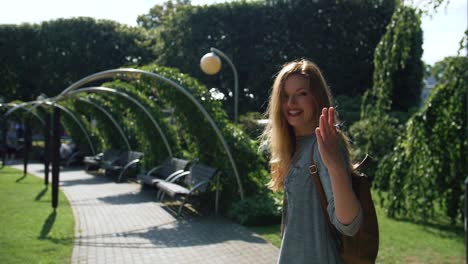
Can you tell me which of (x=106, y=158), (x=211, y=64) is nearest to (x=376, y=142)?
(x=211, y=64)

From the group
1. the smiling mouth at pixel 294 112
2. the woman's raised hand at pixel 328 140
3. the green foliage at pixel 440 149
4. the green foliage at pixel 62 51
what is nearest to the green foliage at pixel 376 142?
the green foliage at pixel 440 149

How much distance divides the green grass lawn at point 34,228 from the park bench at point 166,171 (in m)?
1.96

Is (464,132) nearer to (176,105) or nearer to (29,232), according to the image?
(176,105)

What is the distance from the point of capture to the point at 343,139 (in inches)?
81.6

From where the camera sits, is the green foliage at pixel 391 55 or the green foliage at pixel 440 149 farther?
the green foliage at pixel 391 55

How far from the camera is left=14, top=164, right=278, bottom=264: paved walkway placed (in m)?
6.39

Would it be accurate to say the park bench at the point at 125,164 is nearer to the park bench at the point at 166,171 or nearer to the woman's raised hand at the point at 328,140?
the park bench at the point at 166,171

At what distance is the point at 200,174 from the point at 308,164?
7953mm

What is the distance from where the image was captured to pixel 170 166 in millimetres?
12570

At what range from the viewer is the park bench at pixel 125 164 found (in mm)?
15324

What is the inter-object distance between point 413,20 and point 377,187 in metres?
2.99

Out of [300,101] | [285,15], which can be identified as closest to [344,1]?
[285,15]

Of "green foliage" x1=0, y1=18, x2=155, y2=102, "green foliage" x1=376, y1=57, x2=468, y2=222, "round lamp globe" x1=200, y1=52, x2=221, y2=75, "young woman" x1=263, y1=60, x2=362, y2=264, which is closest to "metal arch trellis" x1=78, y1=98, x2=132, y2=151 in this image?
"round lamp globe" x1=200, y1=52, x2=221, y2=75

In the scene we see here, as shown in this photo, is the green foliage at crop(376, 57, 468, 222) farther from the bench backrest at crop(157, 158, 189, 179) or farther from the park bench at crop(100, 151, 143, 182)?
the park bench at crop(100, 151, 143, 182)
